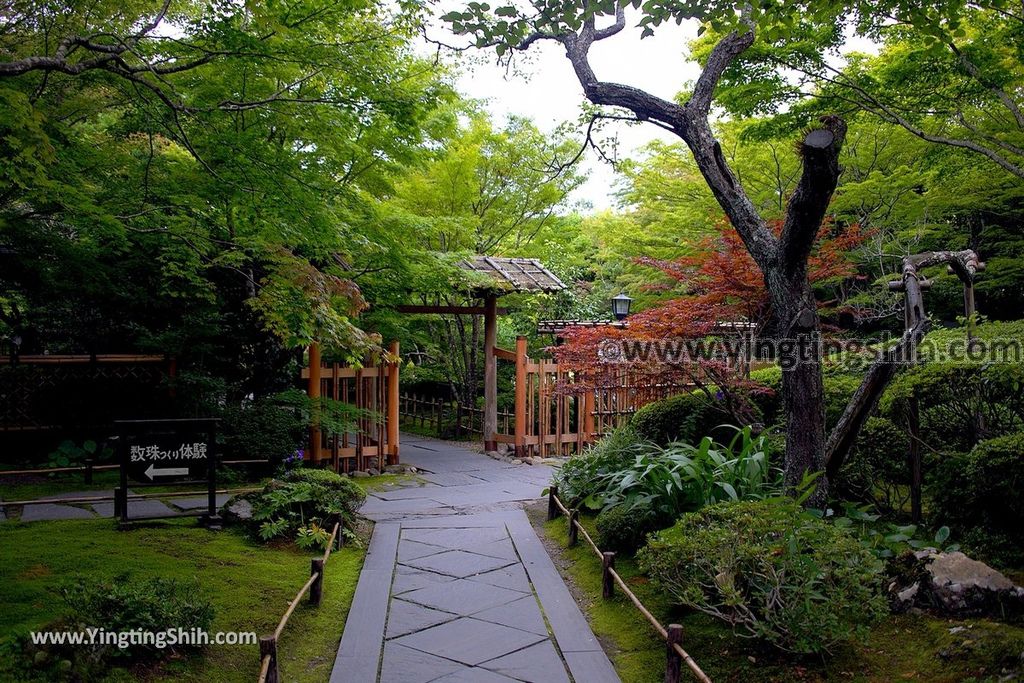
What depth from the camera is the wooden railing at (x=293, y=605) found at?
12.0ft

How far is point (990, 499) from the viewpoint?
539 centimetres

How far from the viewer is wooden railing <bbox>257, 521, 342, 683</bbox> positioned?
3.65 m

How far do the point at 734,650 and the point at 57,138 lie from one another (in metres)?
7.45

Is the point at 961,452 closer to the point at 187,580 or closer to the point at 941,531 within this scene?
the point at 941,531

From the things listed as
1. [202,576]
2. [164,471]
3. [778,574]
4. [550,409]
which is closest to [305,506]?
[164,471]

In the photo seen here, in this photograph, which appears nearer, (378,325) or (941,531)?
(941,531)

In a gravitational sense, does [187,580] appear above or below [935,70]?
below

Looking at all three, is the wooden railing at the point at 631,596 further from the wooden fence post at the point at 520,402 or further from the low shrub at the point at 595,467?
the wooden fence post at the point at 520,402

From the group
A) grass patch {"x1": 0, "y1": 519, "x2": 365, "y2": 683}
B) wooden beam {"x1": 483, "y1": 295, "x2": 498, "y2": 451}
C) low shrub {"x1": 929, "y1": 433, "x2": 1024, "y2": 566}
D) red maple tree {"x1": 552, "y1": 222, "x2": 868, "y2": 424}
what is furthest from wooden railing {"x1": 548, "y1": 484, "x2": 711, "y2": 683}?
wooden beam {"x1": 483, "y1": 295, "x2": 498, "y2": 451}

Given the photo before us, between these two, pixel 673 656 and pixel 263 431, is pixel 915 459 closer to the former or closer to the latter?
pixel 673 656

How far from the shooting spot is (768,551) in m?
4.10

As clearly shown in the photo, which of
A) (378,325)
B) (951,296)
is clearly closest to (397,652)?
(378,325)

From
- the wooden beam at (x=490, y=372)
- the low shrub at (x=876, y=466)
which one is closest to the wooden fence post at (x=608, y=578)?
the low shrub at (x=876, y=466)

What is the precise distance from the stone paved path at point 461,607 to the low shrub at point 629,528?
0.58 m
